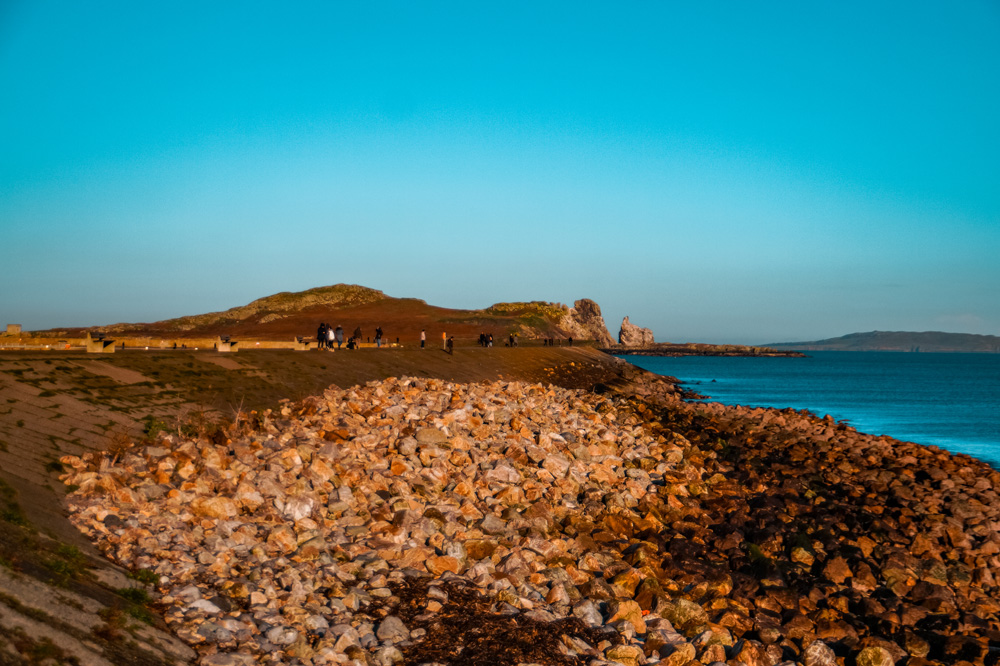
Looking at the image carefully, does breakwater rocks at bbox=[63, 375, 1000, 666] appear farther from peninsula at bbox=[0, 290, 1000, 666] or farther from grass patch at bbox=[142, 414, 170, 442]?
grass patch at bbox=[142, 414, 170, 442]

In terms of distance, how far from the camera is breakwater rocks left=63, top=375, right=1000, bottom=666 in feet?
26.8

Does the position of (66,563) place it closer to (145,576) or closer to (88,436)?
(145,576)

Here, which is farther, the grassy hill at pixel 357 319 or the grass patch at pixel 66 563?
the grassy hill at pixel 357 319

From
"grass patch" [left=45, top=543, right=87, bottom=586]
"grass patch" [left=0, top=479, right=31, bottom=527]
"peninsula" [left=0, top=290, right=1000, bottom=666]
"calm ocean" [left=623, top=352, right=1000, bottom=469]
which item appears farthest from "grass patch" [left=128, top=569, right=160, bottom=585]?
"calm ocean" [left=623, top=352, right=1000, bottom=469]

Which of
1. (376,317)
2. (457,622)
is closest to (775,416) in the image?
(457,622)

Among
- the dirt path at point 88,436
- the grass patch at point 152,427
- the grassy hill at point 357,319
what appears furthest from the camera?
the grassy hill at point 357,319

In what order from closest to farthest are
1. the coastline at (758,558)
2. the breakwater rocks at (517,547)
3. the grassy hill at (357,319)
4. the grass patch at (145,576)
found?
1. the grass patch at (145,576)
2. the breakwater rocks at (517,547)
3. the coastline at (758,558)
4. the grassy hill at (357,319)

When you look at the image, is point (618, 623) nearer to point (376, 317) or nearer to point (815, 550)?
point (815, 550)

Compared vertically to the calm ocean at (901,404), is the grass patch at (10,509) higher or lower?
higher

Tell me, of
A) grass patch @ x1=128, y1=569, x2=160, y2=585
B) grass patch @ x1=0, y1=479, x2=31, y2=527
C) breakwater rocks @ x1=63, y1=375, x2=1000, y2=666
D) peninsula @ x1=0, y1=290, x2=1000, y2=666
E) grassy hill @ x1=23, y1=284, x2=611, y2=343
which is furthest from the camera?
grassy hill @ x1=23, y1=284, x2=611, y2=343

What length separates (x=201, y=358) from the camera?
21.5 metres

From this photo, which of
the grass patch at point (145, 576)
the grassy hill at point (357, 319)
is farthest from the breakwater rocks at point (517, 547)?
the grassy hill at point (357, 319)

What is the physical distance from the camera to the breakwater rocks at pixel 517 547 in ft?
A: 26.8

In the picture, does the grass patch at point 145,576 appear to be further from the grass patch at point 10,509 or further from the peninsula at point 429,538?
the grass patch at point 10,509
